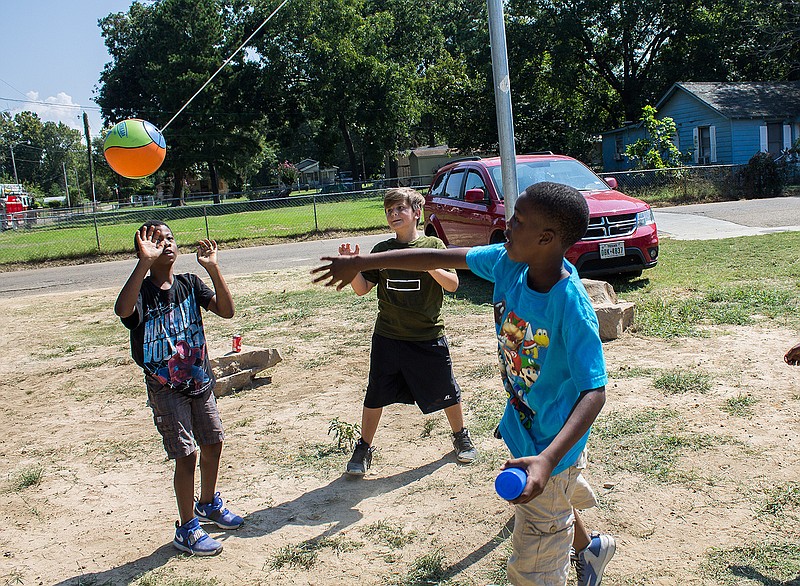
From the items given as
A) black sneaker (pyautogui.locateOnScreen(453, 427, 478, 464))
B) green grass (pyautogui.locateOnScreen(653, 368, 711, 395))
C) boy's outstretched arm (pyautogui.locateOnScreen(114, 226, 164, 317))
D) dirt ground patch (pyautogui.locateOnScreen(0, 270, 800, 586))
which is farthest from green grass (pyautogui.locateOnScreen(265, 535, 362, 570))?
green grass (pyautogui.locateOnScreen(653, 368, 711, 395))

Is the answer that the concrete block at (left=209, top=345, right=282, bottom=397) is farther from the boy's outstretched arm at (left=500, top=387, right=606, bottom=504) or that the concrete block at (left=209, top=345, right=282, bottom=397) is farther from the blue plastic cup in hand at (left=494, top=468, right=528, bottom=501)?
the blue plastic cup in hand at (left=494, top=468, right=528, bottom=501)

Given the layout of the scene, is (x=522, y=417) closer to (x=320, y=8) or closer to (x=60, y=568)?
(x=60, y=568)

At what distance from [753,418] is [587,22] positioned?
123ft

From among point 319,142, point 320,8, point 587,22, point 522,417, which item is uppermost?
point 320,8

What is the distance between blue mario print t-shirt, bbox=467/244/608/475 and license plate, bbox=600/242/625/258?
21.8ft

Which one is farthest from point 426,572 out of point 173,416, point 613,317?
point 613,317

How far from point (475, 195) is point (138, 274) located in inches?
285

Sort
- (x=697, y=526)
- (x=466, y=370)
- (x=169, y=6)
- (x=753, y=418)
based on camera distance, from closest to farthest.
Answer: (x=697, y=526)
(x=753, y=418)
(x=466, y=370)
(x=169, y=6)

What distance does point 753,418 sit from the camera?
4555 millimetres

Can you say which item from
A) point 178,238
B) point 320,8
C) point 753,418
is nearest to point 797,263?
point 753,418

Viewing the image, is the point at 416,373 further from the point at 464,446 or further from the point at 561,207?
the point at 561,207

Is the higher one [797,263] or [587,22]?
[587,22]

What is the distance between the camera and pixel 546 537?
7.70 feet

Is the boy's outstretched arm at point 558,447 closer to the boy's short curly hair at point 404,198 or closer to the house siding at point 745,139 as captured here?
the boy's short curly hair at point 404,198
